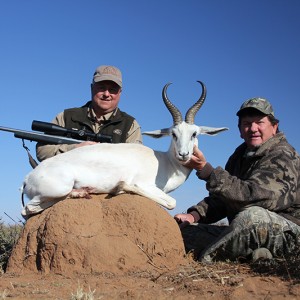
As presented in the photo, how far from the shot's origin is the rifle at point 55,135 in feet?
28.7

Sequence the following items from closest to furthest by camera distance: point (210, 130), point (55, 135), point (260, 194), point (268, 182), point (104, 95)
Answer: point (260, 194) < point (268, 182) < point (210, 130) < point (55, 135) < point (104, 95)

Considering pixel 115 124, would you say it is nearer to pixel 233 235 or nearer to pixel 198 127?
pixel 198 127

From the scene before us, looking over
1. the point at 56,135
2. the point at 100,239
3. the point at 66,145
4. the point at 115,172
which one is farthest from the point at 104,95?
the point at 100,239

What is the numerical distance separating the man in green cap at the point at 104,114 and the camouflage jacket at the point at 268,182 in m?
3.06

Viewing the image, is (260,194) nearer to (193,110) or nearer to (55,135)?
(193,110)

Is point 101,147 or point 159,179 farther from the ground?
point 101,147

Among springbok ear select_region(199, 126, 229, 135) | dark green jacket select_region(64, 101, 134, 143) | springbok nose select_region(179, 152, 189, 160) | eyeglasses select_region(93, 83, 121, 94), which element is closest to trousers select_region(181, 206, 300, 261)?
springbok nose select_region(179, 152, 189, 160)

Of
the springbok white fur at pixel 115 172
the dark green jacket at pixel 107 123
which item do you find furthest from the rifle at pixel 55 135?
the springbok white fur at pixel 115 172

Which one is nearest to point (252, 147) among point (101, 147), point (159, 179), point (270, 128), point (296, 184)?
point (270, 128)

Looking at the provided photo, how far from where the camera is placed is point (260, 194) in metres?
6.44

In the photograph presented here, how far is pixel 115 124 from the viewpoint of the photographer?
385 inches

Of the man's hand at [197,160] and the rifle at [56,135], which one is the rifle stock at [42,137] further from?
the man's hand at [197,160]

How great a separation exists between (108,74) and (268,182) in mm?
4304

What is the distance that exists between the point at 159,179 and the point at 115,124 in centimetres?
247
